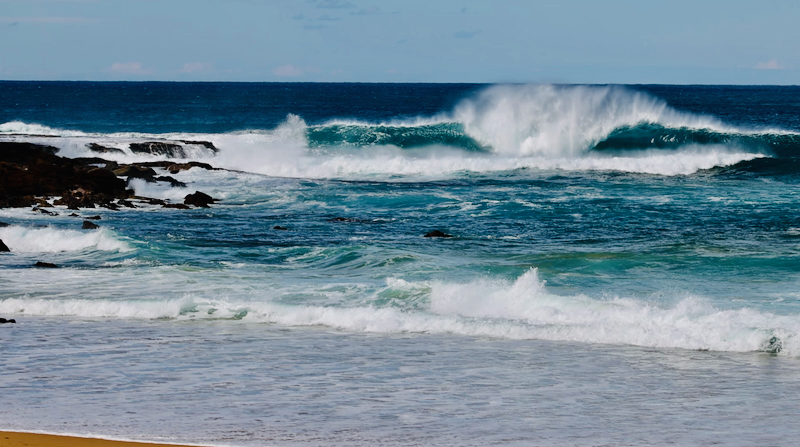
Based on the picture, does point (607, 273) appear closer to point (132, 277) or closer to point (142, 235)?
point (132, 277)

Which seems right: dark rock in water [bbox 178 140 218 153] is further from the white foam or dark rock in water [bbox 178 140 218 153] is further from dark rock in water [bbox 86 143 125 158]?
the white foam

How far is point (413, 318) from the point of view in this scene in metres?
11.5

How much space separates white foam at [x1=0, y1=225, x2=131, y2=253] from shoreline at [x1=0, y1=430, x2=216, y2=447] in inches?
404

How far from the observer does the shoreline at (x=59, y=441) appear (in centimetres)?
655

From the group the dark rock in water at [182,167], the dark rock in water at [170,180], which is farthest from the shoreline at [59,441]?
the dark rock in water at [182,167]

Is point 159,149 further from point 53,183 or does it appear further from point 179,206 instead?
point 179,206

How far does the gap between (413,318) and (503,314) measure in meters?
1.22

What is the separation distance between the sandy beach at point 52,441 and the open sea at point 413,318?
0.21 metres

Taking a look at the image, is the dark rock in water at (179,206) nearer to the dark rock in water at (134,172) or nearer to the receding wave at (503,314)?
the dark rock in water at (134,172)

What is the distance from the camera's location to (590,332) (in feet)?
35.2

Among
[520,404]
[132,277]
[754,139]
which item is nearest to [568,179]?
[754,139]

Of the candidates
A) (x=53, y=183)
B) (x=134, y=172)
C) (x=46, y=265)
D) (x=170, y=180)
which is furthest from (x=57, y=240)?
(x=134, y=172)

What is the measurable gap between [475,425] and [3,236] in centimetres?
1361

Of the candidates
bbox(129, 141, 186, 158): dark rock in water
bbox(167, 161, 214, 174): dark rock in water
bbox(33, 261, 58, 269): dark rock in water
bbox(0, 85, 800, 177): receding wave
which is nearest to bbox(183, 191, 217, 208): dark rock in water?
bbox(167, 161, 214, 174): dark rock in water
